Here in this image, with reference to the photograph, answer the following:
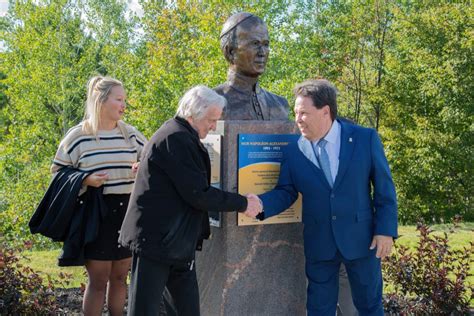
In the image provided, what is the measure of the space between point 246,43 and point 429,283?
9.49 feet

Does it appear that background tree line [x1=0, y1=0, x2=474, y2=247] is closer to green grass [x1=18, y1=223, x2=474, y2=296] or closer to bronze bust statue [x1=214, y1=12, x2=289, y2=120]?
green grass [x1=18, y1=223, x2=474, y2=296]

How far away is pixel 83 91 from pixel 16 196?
8084 millimetres

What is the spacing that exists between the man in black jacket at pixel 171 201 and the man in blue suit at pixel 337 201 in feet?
1.95

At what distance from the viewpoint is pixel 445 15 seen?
61.4ft

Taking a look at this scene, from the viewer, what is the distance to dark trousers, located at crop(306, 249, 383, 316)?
386 centimetres

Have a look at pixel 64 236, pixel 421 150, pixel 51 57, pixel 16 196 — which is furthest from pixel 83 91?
pixel 64 236

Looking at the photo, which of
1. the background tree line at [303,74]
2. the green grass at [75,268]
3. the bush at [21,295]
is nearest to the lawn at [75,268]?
the green grass at [75,268]

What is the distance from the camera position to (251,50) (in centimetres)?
438

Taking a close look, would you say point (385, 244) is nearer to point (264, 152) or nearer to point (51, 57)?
point (264, 152)

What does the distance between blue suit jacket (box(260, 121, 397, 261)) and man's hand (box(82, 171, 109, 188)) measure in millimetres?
1352

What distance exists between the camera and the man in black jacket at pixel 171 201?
333 centimetres

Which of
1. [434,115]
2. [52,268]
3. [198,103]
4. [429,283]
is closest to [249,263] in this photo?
[198,103]

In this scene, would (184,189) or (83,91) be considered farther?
(83,91)

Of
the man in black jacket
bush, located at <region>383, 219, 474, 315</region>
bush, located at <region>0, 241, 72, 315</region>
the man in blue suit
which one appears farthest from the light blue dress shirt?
→ bush, located at <region>0, 241, 72, 315</region>
